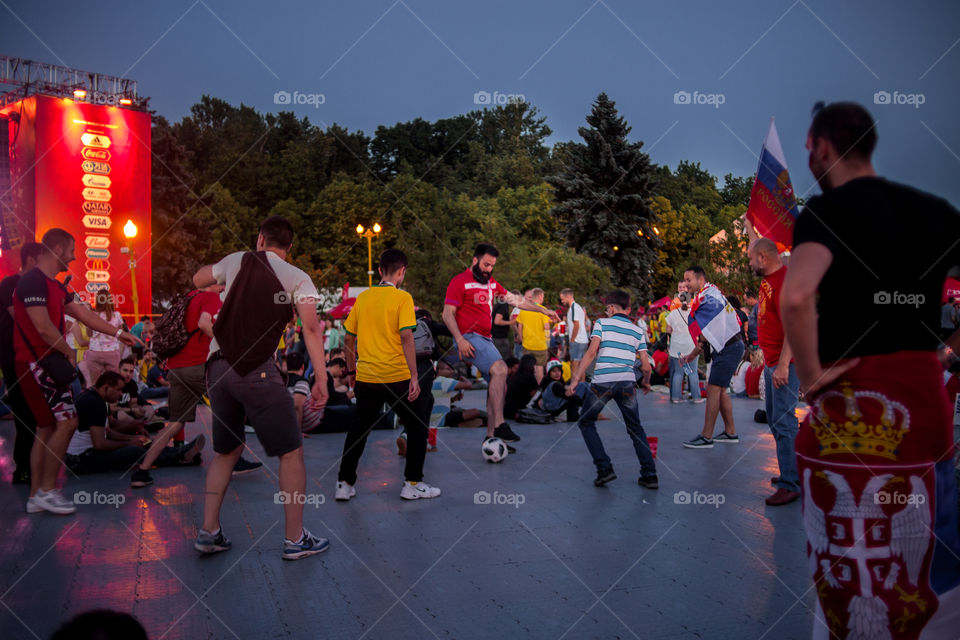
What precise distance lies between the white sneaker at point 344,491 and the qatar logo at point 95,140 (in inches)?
957

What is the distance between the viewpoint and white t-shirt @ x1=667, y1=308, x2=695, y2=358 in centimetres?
1302

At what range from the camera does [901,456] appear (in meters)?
2.07

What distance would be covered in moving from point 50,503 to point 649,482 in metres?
5.02

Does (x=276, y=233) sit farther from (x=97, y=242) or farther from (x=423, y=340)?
(x=97, y=242)

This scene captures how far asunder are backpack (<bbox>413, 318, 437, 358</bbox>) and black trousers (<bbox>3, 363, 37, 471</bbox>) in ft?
11.2

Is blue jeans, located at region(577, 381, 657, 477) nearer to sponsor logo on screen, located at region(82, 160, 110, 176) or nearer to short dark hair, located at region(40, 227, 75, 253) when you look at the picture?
short dark hair, located at region(40, 227, 75, 253)

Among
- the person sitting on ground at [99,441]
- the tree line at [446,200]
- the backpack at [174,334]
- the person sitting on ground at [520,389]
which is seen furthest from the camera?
the tree line at [446,200]

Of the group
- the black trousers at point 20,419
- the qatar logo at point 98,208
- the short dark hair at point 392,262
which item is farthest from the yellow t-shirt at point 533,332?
the qatar logo at point 98,208

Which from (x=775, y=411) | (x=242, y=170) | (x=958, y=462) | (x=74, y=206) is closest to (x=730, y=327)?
(x=775, y=411)

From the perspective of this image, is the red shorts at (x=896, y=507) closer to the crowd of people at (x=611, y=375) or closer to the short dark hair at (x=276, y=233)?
the crowd of people at (x=611, y=375)

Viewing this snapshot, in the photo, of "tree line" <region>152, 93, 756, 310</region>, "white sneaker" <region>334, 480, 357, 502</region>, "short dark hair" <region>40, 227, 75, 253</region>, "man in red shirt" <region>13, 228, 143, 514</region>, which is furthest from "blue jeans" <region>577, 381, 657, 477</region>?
"tree line" <region>152, 93, 756, 310</region>

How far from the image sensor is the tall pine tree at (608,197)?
37.0 m

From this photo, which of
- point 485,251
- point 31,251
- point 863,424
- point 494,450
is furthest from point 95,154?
point 863,424

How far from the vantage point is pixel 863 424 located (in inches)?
82.5
